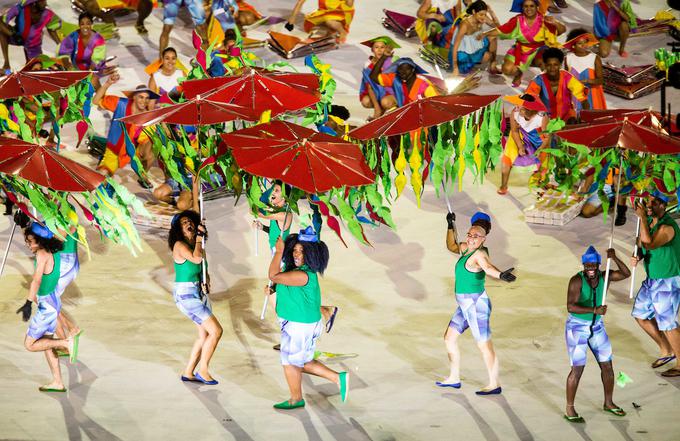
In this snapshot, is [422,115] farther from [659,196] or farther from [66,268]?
[66,268]

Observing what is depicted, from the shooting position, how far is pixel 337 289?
12500mm

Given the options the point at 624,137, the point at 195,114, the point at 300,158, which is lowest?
the point at 624,137

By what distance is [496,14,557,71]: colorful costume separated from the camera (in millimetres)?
16641

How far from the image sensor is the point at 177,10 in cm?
1725

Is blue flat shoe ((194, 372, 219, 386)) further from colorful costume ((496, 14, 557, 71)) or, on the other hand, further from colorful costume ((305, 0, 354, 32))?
colorful costume ((305, 0, 354, 32))

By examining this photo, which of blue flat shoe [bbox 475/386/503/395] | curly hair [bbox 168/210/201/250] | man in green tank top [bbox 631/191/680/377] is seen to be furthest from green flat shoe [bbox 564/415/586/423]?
curly hair [bbox 168/210/201/250]


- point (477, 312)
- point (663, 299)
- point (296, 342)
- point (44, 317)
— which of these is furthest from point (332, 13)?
point (296, 342)

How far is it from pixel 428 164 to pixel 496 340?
5.36ft

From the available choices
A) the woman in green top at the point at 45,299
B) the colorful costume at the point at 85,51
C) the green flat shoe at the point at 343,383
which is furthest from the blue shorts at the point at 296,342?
the colorful costume at the point at 85,51

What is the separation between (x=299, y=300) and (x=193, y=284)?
2.90ft

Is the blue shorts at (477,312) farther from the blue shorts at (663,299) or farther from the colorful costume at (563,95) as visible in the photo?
the colorful costume at (563,95)

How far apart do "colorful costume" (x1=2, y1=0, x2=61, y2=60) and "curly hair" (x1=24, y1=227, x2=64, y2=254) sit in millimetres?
6784

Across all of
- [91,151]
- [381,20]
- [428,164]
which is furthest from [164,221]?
[381,20]

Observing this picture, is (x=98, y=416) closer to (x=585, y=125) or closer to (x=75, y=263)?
(x=75, y=263)
